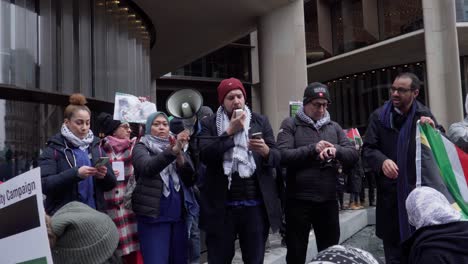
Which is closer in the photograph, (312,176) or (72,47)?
(312,176)

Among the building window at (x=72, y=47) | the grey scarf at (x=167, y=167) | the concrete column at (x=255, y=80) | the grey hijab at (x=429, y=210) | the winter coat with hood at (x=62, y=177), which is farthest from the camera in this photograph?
the concrete column at (x=255, y=80)

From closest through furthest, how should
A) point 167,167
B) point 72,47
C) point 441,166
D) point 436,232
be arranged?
point 436,232 → point 441,166 → point 167,167 → point 72,47

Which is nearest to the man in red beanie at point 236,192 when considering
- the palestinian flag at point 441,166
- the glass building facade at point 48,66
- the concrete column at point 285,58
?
the palestinian flag at point 441,166

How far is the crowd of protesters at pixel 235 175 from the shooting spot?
381 centimetres

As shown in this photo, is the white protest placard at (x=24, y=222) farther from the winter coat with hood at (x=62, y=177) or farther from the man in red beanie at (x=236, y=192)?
the man in red beanie at (x=236, y=192)

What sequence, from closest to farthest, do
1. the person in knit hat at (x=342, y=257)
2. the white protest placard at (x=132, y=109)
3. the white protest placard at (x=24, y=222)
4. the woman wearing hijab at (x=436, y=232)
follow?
the person in knit hat at (x=342, y=257), the white protest placard at (x=24, y=222), the woman wearing hijab at (x=436, y=232), the white protest placard at (x=132, y=109)

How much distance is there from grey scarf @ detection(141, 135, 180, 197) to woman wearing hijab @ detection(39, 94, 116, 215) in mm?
405

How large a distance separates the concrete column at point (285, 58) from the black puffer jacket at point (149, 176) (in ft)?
28.8

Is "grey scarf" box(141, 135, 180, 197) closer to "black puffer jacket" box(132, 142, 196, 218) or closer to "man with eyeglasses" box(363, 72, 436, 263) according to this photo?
"black puffer jacket" box(132, 142, 196, 218)

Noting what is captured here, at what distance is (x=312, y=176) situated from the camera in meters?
4.15

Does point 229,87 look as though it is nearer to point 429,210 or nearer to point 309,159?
point 309,159

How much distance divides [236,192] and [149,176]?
73 cm

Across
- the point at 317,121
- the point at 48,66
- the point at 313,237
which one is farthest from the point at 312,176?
the point at 48,66

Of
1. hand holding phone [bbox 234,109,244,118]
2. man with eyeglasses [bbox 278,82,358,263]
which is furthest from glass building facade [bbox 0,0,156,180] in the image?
man with eyeglasses [bbox 278,82,358,263]
